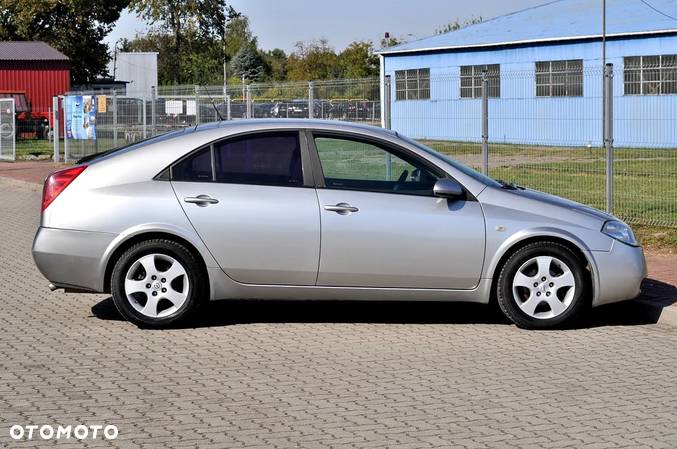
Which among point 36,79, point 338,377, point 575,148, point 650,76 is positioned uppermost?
point 36,79

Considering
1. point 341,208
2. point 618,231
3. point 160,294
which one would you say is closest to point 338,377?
point 341,208

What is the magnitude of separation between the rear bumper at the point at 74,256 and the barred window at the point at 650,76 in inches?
356

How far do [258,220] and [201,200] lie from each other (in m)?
0.45

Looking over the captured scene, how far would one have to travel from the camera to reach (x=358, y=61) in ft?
266

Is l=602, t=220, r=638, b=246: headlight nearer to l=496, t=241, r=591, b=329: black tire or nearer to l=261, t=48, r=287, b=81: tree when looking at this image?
l=496, t=241, r=591, b=329: black tire

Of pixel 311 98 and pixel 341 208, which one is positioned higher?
pixel 311 98

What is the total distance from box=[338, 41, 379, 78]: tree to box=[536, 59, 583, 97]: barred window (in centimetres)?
3463

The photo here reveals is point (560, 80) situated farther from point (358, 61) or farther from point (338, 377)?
point (358, 61)

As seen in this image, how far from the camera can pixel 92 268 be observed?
8.69 metres

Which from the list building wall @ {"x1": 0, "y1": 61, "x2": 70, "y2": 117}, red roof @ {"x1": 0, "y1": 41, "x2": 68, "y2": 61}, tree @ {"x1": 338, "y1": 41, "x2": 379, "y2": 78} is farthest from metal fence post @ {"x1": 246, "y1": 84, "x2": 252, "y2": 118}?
tree @ {"x1": 338, "y1": 41, "x2": 379, "y2": 78}

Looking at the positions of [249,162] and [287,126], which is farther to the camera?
[287,126]

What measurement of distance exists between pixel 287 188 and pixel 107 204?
133 centimetres

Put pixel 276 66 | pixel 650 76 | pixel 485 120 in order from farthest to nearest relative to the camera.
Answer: pixel 276 66
pixel 650 76
pixel 485 120

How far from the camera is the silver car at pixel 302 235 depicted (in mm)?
8648
